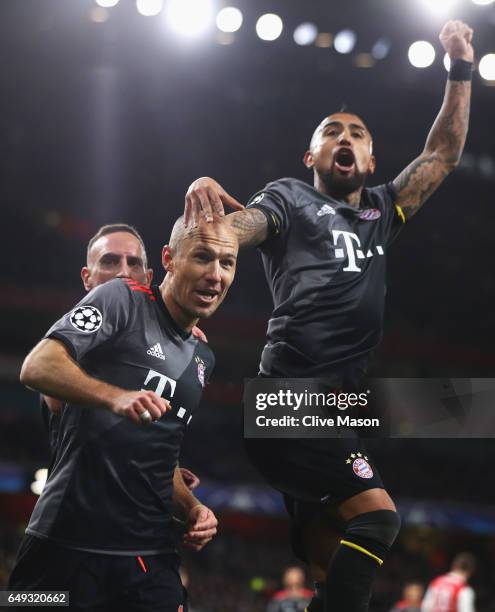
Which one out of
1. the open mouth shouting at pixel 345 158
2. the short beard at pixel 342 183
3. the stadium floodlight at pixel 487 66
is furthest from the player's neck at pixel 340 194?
the stadium floodlight at pixel 487 66

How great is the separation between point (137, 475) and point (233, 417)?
20.6 meters

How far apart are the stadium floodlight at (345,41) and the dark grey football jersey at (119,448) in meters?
9.99

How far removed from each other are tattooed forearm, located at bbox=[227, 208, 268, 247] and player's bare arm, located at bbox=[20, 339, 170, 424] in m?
0.89

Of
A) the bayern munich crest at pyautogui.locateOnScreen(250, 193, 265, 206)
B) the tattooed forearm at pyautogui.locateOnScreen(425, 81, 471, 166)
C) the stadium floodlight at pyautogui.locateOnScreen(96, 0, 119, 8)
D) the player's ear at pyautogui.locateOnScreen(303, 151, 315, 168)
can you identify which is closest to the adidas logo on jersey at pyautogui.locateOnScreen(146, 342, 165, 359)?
the bayern munich crest at pyautogui.locateOnScreen(250, 193, 265, 206)

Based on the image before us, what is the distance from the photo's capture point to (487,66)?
1166 cm

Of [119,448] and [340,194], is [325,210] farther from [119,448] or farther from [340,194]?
[119,448]

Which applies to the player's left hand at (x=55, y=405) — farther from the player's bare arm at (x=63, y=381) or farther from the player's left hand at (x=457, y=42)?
the player's left hand at (x=457, y=42)

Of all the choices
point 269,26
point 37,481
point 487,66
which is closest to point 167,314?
point 487,66

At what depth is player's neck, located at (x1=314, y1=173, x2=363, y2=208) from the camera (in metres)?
3.79

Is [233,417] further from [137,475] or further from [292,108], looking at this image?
[137,475]

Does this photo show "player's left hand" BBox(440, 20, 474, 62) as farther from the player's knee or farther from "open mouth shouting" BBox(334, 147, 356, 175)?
the player's knee

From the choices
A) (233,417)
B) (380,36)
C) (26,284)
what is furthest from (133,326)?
(233,417)

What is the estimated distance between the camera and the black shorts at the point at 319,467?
10.5 ft

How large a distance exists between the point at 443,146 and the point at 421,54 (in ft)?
29.2
